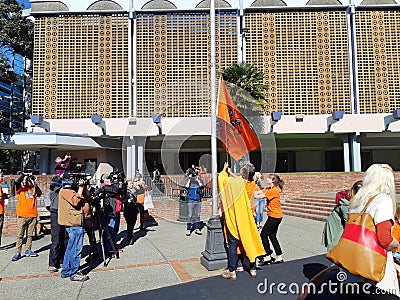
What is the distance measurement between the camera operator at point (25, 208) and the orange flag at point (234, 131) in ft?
13.5

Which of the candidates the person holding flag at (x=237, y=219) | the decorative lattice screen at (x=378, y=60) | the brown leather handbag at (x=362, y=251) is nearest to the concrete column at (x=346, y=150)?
the decorative lattice screen at (x=378, y=60)

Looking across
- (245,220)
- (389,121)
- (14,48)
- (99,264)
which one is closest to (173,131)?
(245,220)

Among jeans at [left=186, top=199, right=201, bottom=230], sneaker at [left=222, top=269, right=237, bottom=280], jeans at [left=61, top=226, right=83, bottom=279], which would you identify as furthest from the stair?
jeans at [left=61, top=226, right=83, bottom=279]

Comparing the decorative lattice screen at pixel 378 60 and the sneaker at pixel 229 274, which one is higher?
the decorative lattice screen at pixel 378 60

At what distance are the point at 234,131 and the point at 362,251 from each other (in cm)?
219

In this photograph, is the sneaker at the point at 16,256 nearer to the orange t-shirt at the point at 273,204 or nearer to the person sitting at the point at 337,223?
the orange t-shirt at the point at 273,204

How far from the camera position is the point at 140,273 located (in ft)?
17.4

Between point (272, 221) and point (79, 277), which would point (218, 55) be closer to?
point (272, 221)

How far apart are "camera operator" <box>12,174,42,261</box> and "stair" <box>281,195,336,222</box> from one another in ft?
27.9

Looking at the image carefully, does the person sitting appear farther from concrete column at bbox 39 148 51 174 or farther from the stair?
concrete column at bbox 39 148 51 174

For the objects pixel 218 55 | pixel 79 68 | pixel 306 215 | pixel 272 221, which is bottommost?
pixel 306 215

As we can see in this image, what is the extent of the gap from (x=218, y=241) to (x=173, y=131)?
194 centimetres

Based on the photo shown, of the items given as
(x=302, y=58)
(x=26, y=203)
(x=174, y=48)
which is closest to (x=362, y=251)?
(x=26, y=203)

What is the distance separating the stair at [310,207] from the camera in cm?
1146
